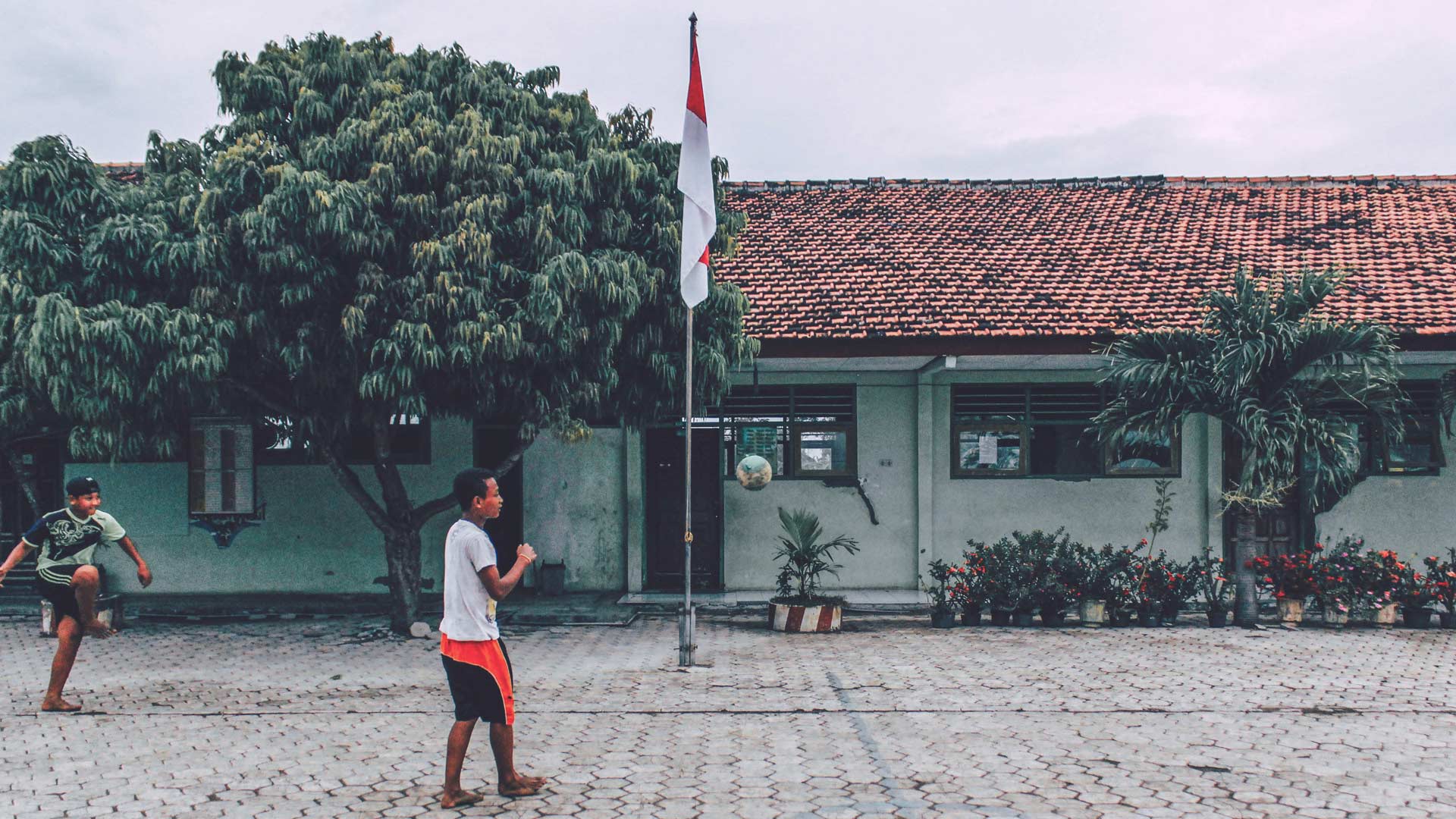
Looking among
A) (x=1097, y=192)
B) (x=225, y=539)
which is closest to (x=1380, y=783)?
(x=225, y=539)

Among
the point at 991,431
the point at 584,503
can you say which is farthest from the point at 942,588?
the point at 584,503

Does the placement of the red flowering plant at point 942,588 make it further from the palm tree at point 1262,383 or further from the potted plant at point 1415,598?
the potted plant at point 1415,598

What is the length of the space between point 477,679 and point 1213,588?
837 centimetres

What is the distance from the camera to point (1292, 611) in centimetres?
1091

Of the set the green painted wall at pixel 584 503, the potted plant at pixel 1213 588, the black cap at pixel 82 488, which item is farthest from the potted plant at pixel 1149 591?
the black cap at pixel 82 488

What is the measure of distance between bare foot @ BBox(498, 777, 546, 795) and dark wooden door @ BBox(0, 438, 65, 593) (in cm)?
1069

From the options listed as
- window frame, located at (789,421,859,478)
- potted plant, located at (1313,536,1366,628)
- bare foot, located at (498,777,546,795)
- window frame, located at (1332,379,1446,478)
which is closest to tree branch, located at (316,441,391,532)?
window frame, located at (789,421,859,478)

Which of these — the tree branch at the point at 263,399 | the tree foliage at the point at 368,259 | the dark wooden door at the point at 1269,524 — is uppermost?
the tree foliage at the point at 368,259

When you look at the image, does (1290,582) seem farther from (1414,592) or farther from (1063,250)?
(1063,250)

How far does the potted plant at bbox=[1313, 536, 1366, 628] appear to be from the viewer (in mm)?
10766

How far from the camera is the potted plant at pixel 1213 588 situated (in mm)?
10844

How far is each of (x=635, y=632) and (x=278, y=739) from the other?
15.1 feet

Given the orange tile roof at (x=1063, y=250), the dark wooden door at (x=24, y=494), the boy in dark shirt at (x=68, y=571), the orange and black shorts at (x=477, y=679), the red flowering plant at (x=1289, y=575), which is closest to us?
the orange and black shorts at (x=477, y=679)

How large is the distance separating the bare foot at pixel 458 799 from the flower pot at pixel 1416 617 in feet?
31.5
